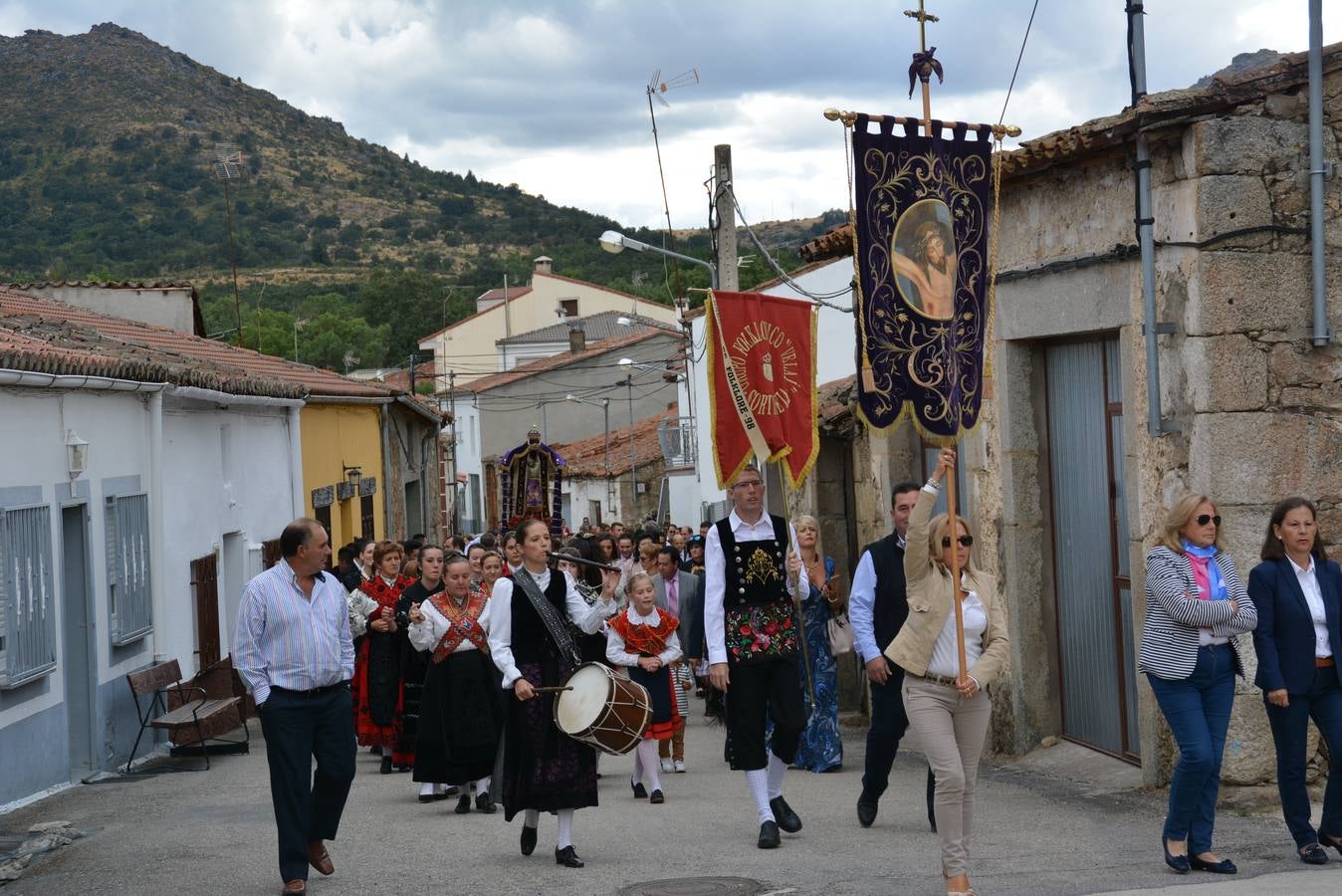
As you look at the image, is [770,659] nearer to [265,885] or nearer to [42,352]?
[265,885]

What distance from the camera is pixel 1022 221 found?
1116 cm

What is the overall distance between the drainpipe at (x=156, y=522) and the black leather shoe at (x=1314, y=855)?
1003cm

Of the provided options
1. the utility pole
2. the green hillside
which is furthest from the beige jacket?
the green hillside

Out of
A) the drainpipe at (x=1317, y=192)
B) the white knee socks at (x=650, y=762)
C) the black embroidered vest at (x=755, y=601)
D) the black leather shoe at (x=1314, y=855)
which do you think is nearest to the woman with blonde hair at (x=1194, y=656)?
the black leather shoe at (x=1314, y=855)

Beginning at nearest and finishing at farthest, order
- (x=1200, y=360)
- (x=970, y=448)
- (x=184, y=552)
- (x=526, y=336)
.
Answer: (x=1200, y=360)
(x=970, y=448)
(x=184, y=552)
(x=526, y=336)

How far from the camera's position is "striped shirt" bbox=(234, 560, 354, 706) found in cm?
743

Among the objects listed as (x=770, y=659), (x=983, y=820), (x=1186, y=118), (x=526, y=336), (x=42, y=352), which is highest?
(x=526, y=336)

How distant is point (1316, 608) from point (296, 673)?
453cm

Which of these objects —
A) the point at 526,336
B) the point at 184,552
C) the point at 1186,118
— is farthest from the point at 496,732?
the point at 526,336

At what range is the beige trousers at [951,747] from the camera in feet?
22.3

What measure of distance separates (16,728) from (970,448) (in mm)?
6807

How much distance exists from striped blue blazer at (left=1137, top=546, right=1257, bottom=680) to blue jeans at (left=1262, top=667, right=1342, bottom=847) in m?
0.30

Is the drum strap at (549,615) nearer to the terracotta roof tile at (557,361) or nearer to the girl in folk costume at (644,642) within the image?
the girl in folk costume at (644,642)

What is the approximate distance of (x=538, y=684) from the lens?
27.1 ft
